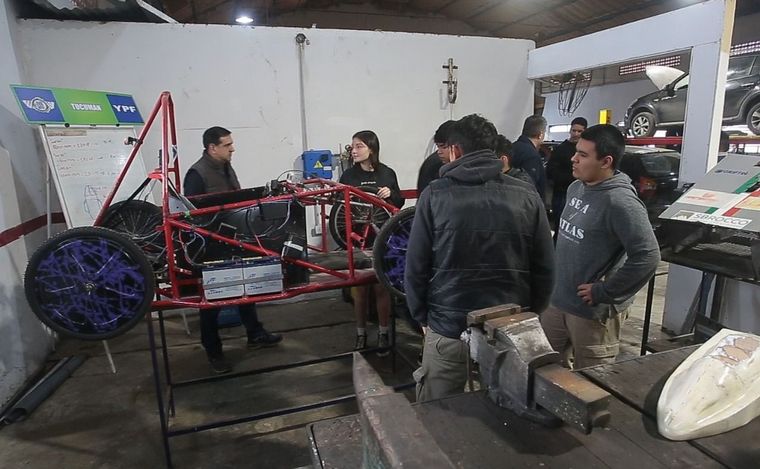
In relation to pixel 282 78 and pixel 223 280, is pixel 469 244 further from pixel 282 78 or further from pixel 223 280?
pixel 282 78

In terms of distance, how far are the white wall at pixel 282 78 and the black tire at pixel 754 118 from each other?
11.7 feet

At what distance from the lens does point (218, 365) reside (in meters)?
3.16

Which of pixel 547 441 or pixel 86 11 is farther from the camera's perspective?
pixel 86 11

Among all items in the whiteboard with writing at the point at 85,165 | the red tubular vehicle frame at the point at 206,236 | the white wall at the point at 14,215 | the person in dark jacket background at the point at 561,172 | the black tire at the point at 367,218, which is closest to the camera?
the red tubular vehicle frame at the point at 206,236

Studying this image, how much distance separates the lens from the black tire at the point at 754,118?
20.0ft

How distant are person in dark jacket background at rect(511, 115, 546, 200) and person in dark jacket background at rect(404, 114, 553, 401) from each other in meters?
2.22

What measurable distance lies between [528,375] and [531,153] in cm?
300

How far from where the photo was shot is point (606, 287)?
Result: 183 centimetres

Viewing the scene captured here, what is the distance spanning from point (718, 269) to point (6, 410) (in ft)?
13.2

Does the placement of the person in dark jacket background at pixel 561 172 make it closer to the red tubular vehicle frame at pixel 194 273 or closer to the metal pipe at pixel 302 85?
the metal pipe at pixel 302 85

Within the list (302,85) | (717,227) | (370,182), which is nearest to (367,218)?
(370,182)

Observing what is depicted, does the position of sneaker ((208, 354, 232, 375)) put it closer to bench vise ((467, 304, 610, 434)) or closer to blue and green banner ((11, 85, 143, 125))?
blue and green banner ((11, 85, 143, 125))

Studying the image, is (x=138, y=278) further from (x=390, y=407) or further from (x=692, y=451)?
(x=692, y=451)

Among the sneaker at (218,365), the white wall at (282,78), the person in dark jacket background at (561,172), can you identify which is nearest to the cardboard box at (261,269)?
the sneaker at (218,365)
